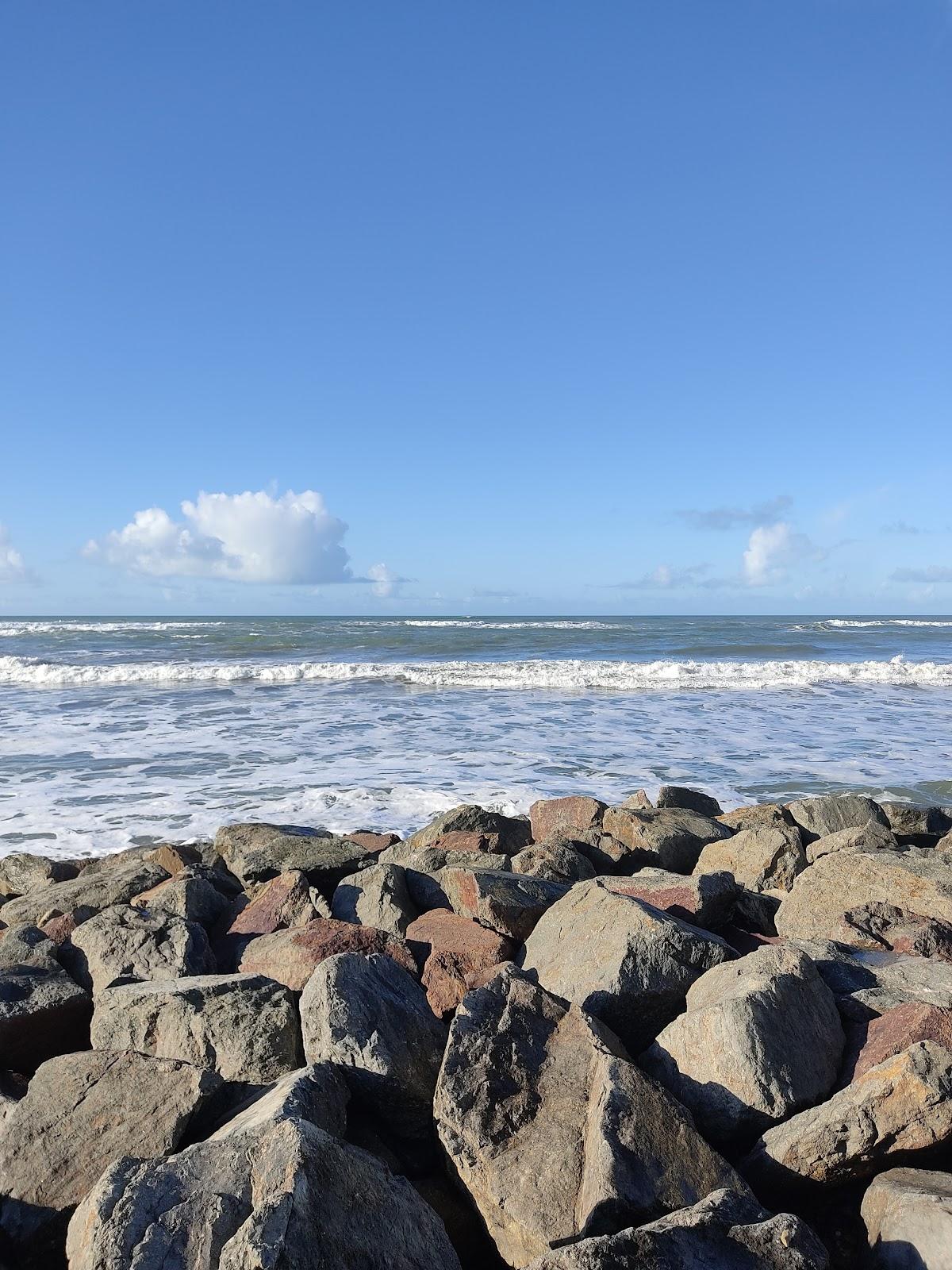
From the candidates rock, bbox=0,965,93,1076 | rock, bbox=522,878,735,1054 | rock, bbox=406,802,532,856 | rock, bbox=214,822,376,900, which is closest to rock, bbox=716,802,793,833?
rock, bbox=406,802,532,856

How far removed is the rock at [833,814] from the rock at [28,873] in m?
5.43

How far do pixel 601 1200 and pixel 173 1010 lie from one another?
5.34ft

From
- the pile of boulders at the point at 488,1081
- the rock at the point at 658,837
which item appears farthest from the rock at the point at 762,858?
A: the pile of boulders at the point at 488,1081

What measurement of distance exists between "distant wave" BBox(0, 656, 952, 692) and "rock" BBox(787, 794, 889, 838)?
11996 millimetres

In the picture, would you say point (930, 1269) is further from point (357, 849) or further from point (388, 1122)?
point (357, 849)

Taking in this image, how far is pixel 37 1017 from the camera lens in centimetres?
317

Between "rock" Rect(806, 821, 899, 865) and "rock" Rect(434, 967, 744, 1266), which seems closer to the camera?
"rock" Rect(434, 967, 744, 1266)

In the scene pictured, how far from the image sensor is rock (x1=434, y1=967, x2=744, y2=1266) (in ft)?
6.99

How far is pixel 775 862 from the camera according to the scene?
16.5 ft

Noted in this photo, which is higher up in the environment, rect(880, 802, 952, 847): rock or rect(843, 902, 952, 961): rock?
rect(843, 902, 952, 961): rock

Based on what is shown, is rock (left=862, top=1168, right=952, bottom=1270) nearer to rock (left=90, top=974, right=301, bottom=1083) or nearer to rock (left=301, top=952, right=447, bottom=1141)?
rock (left=301, top=952, right=447, bottom=1141)

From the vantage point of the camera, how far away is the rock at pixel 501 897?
154 inches

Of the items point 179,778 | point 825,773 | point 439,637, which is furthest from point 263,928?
point 439,637

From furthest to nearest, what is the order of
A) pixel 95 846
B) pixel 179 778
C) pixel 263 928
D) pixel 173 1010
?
pixel 179 778, pixel 95 846, pixel 263 928, pixel 173 1010
